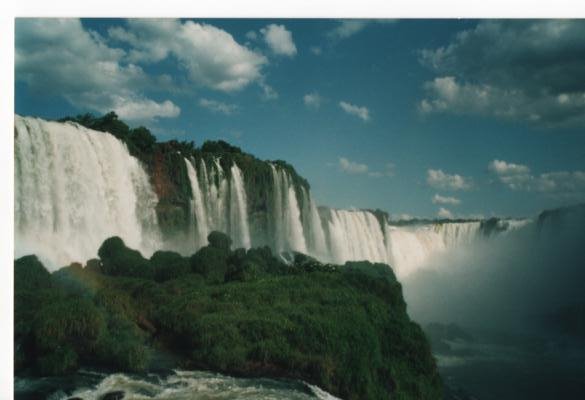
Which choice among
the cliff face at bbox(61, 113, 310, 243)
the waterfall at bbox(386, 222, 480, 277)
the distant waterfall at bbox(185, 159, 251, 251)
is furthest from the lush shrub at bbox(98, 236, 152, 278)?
the waterfall at bbox(386, 222, 480, 277)

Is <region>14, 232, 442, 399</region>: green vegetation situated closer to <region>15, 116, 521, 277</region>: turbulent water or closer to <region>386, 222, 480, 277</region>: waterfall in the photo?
<region>15, 116, 521, 277</region>: turbulent water

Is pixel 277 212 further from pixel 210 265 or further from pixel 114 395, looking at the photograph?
pixel 114 395

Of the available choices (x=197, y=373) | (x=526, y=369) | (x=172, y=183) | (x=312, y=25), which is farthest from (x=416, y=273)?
(x=197, y=373)

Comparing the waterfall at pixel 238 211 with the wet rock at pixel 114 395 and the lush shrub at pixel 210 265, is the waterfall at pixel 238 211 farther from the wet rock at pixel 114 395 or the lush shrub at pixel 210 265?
the wet rock at pixel 114 395

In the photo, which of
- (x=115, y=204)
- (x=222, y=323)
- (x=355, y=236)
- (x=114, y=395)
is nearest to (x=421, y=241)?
(x=355, y=236)
